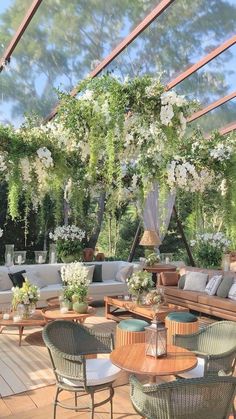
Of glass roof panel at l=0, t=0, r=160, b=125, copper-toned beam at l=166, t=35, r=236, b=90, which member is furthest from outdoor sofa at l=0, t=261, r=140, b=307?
A: copper-toned beam at l=166, t=35, r=236, b=90

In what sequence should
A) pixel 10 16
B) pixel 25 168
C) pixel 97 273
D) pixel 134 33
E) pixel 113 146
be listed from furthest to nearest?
pixel 97 273 < pixel 25 168 < pixel 134 33 < pixel 10 16 < pixel 113 146

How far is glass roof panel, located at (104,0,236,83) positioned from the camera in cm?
575

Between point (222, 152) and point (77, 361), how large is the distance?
16.3 ft

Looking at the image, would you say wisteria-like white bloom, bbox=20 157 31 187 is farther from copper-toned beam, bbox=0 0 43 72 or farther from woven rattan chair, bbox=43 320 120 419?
woven rattan chair, bbox=43 320 120 419

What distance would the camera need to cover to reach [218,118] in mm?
8562

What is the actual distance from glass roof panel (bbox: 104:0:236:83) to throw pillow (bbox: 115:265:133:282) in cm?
452

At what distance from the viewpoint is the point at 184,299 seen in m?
7.81

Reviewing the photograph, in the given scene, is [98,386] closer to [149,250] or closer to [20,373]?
[20,373]

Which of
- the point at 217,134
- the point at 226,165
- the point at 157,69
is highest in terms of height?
the point at 157,69

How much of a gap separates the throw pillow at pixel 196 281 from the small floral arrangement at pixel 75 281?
99.1 inches

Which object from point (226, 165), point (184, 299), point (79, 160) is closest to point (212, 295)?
point (184, 299)

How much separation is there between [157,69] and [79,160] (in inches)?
77.6

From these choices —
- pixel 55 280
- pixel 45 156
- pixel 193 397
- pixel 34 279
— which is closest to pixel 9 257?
pixel 34 279

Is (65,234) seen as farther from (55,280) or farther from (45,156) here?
(45,156)
